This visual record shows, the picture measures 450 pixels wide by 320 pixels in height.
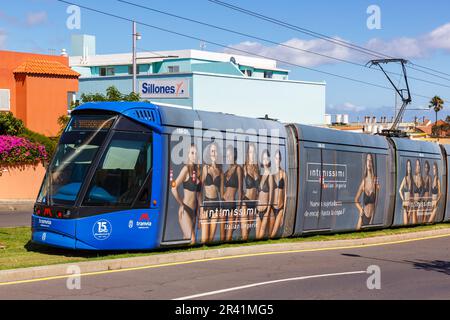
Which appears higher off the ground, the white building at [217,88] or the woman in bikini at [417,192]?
the white building at [217,88]

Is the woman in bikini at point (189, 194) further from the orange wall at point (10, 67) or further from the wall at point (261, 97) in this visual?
the wall at point (261, 97)

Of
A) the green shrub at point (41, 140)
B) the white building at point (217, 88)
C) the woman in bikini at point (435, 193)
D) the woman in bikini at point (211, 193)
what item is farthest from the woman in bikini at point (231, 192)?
the white building at point (217, 88)

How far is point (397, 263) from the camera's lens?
17125 millimetres

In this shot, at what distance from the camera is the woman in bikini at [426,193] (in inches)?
1140

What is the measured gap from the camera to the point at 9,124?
37312 mm

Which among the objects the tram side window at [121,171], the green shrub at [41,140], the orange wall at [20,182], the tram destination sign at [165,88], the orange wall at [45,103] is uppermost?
the tram destination sign at [165,88]

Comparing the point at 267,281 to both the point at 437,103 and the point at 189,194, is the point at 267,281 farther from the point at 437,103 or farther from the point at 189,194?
the point at 437,103

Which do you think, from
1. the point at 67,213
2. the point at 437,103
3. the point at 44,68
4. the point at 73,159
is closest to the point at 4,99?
the point at 44,68

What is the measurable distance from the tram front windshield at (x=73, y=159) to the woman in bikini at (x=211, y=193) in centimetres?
286

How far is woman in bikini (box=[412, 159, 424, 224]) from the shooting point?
2811 cm

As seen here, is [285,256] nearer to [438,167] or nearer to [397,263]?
[397,263]

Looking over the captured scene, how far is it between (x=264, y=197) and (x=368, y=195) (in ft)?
21.0

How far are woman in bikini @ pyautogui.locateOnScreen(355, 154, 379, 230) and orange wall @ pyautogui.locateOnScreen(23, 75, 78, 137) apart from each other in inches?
916
